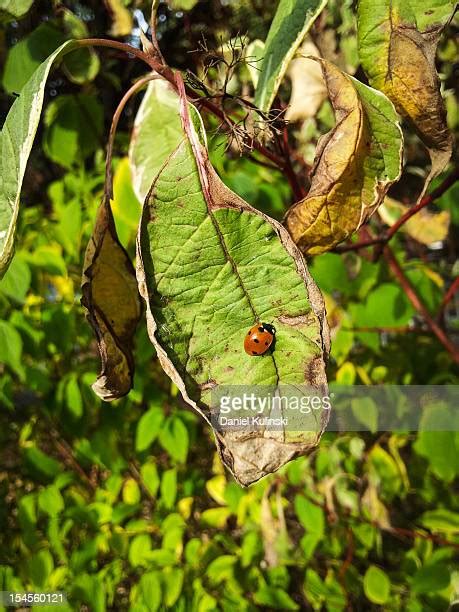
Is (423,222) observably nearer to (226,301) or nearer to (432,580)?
(432,580)

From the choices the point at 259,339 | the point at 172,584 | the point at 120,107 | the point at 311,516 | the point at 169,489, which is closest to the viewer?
the point at 259,339

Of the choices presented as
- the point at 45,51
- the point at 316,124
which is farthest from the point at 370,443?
the point at 45,51

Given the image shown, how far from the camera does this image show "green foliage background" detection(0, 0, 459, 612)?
0.99 meters

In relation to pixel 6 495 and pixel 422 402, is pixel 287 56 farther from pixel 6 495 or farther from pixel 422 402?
pixel 6 495

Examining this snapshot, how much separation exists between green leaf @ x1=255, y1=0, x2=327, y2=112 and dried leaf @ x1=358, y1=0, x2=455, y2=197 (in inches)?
1.6

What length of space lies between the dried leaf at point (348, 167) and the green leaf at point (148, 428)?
30.5 inches

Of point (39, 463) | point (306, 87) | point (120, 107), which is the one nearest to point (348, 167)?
point (120, 107)

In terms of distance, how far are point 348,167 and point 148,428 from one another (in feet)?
2.73

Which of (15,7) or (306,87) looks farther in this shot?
(306,87)

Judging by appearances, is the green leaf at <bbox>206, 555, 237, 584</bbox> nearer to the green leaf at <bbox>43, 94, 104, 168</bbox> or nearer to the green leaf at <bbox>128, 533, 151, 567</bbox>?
the green leaf at <bbox>128, 533, 151, 567</bbox>

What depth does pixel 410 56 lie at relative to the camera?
41 cm

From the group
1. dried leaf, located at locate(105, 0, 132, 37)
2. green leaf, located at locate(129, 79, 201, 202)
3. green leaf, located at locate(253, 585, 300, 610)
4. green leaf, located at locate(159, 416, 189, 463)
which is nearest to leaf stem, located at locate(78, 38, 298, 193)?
green leaf, located at locate(129, 79, 201, 202)

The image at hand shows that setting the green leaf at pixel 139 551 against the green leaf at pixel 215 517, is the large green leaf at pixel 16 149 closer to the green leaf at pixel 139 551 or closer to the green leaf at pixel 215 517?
the green leaf at pixel 139 551

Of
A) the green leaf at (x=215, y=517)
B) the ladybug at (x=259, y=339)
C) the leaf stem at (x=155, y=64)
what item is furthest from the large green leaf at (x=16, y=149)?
the green leaf at (x=215, y=517)
